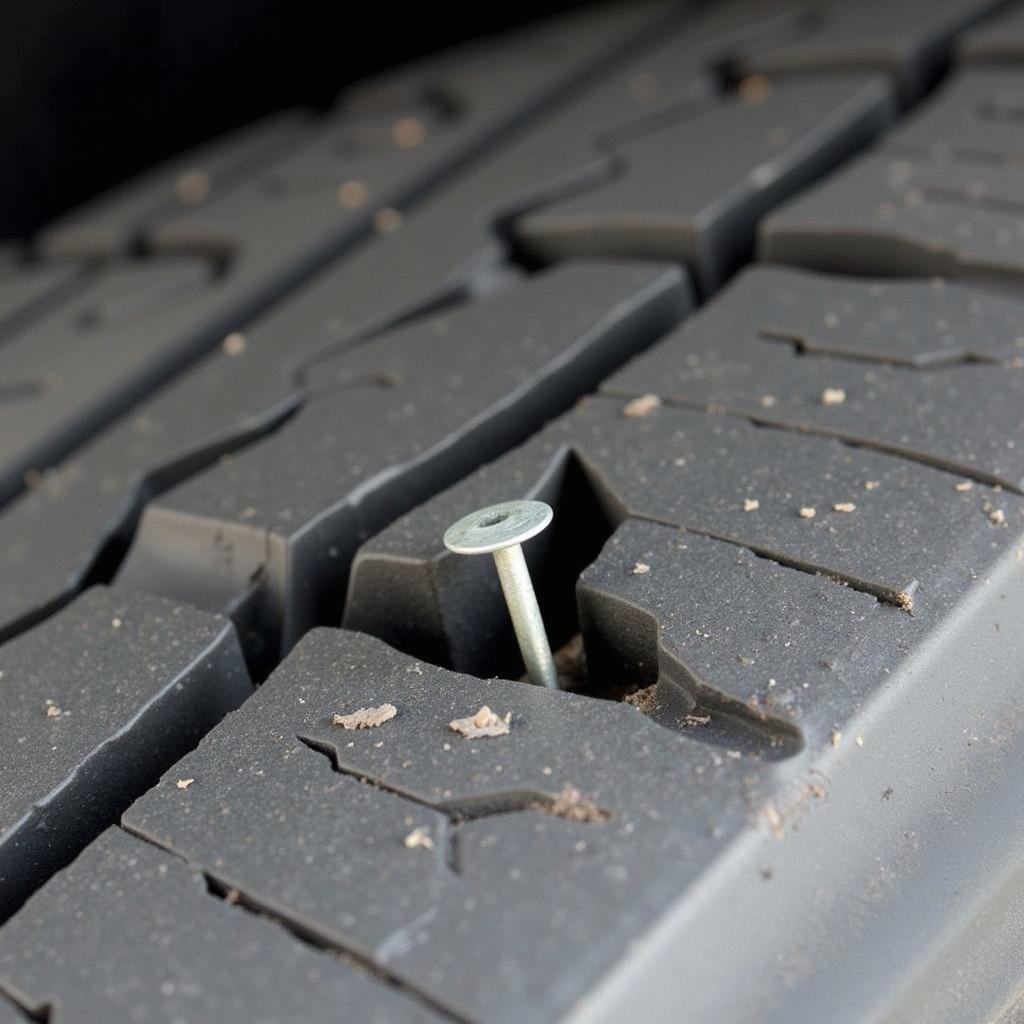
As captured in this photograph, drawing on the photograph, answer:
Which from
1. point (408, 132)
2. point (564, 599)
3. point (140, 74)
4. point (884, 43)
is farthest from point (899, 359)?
point (140, 74)

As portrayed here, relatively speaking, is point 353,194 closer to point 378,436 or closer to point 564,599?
point 378,436

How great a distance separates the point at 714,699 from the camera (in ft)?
2.44

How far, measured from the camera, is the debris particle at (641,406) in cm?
104

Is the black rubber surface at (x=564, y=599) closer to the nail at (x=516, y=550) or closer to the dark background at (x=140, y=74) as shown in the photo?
the nail at (x=516, y=550)

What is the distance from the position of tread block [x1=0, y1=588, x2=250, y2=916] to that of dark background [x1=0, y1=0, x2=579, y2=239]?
127cm

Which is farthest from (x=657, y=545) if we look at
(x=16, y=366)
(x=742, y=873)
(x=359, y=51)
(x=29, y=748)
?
(x=359, y=51)

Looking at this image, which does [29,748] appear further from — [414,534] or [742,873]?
[742,873]

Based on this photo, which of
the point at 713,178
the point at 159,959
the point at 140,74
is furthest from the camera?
the point at 140,74

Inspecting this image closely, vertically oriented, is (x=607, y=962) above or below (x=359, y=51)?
below

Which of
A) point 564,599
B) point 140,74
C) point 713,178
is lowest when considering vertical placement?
point 564,599

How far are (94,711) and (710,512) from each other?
0.41 m

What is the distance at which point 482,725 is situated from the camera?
2.44 feet

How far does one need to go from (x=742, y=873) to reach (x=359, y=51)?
6.27ft

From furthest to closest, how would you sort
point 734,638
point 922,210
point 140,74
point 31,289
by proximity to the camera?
point 140,74, point 31,289, point 922,210, point 734,638
